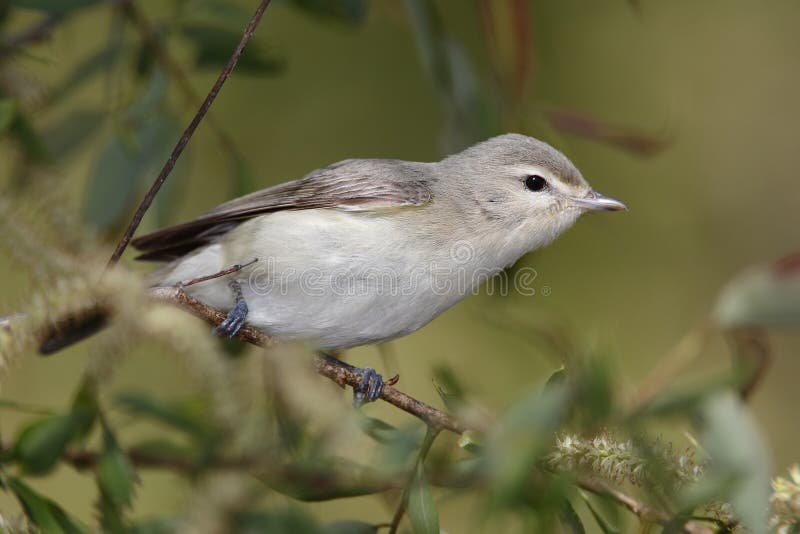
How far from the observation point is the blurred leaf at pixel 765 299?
189cm

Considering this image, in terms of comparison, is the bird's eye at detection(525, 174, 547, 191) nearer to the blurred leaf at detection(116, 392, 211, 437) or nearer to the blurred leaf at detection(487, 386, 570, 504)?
the blurred leaf at detection(116, 392, 211, 437)

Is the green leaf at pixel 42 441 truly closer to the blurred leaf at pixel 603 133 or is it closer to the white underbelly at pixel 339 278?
the white underbelly at pixel 339 278

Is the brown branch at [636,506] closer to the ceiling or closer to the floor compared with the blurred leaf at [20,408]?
closer to the ceiling

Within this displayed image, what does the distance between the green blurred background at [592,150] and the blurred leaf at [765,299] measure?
125 centimetres

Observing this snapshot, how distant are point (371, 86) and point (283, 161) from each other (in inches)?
19.9

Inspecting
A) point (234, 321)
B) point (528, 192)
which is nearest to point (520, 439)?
point (234, 321)

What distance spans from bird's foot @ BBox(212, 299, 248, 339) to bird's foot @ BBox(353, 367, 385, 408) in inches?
15.0

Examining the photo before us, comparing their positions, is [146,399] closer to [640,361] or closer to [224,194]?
[224,194]

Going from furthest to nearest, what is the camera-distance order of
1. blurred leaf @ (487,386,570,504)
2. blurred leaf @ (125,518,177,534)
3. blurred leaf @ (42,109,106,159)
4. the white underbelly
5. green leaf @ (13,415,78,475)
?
blurred leaf @ (42,109,106,159)
the white underbelly
green leaf @ (13,415,78,475)
blurred leaf @ (125,518,177,534)
blurred leaf @ (487,386,570,504)

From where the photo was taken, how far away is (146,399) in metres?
1.68

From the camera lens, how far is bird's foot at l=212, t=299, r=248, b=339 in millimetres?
2701

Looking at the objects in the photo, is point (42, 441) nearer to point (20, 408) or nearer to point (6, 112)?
point (20, 408)

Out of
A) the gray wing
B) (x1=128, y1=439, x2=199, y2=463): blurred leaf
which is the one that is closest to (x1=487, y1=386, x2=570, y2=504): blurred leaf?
(x1=128, y1=439, x2=199, y2=463): blurred leaf

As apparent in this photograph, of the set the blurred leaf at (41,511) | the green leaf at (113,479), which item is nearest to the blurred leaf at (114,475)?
the green leaf at (113,479)
